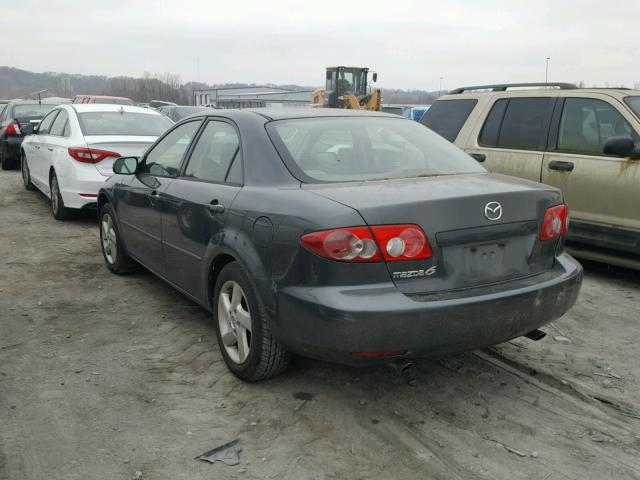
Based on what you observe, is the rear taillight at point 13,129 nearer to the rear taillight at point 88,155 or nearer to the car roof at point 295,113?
the rear taillight at point 88,155

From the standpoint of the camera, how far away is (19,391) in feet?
11.5

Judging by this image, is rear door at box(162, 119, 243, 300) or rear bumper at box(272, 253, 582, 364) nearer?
rear bumper at box(272, 253, 582, 364)

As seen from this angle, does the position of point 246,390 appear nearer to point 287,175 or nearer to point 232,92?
point 287,175

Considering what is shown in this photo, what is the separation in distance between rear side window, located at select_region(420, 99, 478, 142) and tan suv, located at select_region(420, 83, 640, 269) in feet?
0.31

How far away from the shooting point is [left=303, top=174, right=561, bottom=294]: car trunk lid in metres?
2.90

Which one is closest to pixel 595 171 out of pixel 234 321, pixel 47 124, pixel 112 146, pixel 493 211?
pixel 493 211

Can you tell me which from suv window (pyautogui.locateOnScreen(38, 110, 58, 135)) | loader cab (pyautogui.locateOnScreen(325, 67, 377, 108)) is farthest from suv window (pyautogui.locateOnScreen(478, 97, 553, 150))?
loader cab (pyautogui.locateOnScreen(325, 67, 377, 108))

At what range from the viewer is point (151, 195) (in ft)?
15.2

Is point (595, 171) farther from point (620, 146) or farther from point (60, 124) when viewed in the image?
point (60, 124)

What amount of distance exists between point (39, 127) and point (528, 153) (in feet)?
24.5

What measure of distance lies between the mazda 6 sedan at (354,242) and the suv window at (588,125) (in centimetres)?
238

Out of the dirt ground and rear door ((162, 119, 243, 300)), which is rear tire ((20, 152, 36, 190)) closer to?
the dirt ground

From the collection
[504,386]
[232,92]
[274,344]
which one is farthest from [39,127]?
[232,92]

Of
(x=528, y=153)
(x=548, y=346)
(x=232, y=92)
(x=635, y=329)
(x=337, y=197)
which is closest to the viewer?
(x=337, y=197)
